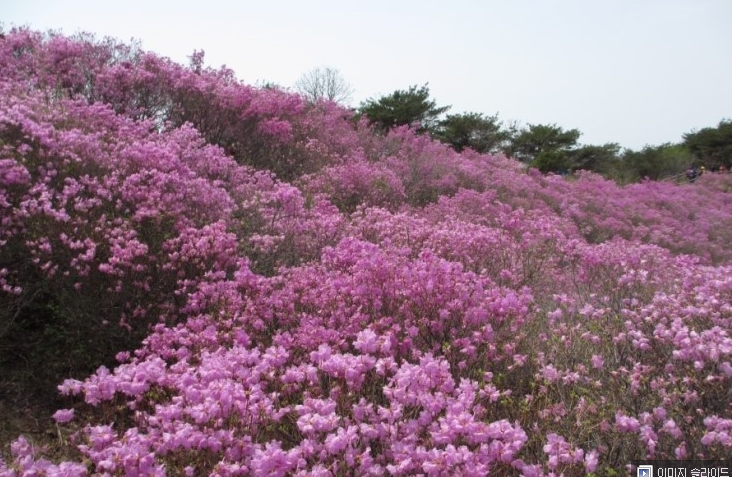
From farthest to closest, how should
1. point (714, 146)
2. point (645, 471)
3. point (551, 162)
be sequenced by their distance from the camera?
point (714, 146) < point (551, 162) < point (645, 471)

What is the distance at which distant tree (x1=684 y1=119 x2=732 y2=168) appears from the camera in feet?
108

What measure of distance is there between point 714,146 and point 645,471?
3722 centimetres

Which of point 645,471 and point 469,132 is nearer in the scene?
point 645,471

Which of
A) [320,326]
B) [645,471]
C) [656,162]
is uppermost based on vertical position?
[656,162]

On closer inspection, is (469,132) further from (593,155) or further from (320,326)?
(320,326)

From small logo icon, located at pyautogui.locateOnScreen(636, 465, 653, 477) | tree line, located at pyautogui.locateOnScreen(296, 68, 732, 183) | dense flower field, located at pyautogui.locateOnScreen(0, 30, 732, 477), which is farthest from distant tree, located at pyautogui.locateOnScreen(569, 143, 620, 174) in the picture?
small logo icon, located at pyautogui.locateOnScreen(636, 465, 653, 477)

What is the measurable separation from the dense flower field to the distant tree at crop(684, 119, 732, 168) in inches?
1209

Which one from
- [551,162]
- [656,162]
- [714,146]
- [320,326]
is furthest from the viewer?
[714,146]

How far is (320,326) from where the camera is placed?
397 centimetres

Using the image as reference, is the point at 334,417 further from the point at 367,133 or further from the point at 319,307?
the point at 367,133

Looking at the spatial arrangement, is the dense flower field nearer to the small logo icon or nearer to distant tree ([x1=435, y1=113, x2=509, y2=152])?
the small logo icon

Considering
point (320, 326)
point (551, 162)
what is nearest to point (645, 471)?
point (320, 326)

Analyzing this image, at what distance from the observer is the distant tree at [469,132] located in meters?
31.1

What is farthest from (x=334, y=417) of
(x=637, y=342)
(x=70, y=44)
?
(x=70, y=44)
